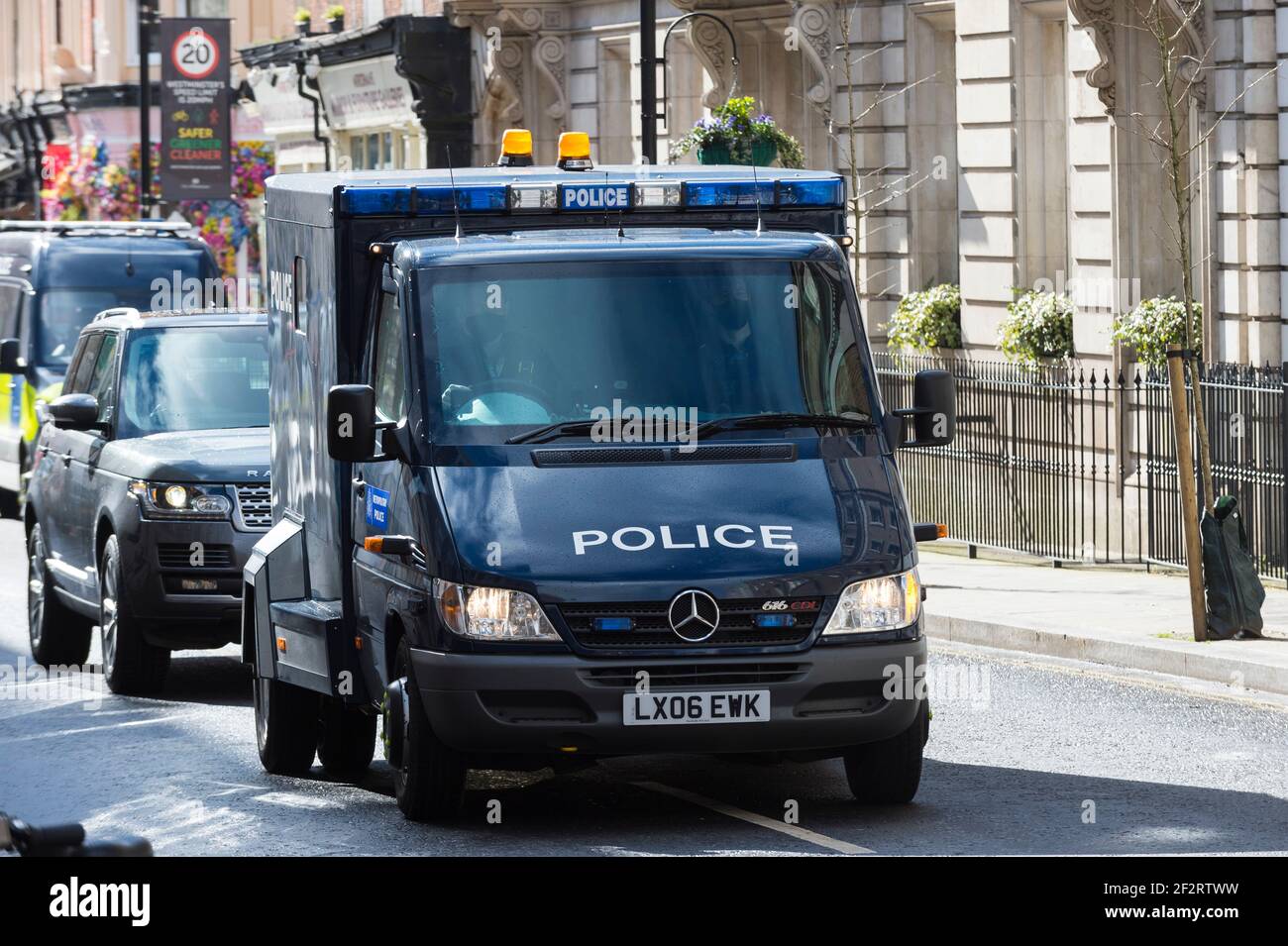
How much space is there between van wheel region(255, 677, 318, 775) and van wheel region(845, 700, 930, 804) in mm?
2544

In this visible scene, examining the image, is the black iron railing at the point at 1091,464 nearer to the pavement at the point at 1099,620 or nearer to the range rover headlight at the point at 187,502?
the pavement at the point at 1099,620

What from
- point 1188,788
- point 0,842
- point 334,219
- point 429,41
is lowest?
point 1188,788

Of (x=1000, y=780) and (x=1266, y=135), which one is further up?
(x=1266, y=135)

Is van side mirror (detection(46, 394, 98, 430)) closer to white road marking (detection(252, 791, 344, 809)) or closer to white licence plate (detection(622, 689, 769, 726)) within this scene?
white road marking (detection(252, 791, 344, 809))

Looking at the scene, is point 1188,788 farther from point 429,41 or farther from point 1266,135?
point 429,41

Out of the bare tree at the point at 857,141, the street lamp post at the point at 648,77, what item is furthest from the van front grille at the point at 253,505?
the bare tree at the point at 857,141

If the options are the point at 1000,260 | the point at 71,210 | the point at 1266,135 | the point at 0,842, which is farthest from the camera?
the point at 71,210

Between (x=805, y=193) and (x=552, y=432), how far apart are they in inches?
70.4

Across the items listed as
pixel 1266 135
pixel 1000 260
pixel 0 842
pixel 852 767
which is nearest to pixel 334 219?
pixel 852 767

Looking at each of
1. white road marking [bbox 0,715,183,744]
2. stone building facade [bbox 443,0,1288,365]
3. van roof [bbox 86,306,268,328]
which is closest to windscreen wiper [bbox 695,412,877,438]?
white road marking [bbox 0,715,183,744]

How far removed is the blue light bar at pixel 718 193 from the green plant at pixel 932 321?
47.8 ft

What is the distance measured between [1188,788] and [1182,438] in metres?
4.78

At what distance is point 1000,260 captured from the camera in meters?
24.1

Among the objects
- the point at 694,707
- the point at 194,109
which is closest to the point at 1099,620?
the point at 694,707
